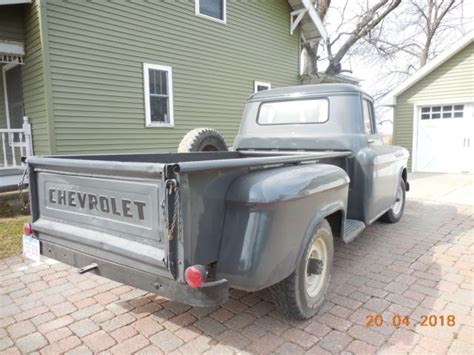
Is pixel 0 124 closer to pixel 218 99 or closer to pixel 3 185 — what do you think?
pixel 3 185

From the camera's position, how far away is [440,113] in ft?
41.9

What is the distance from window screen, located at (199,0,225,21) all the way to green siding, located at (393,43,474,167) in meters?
7.55

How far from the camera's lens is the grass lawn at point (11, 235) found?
173 inches

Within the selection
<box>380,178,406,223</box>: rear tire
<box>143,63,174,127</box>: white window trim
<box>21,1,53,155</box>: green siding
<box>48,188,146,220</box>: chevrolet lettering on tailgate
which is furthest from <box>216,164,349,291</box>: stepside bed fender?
<box>143,63,174,127</box>: white window trim

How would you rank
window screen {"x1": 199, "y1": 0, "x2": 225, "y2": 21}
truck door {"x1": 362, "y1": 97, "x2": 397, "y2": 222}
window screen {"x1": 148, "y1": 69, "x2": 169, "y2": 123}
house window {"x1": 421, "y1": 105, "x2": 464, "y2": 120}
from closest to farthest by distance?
truck door {"x1": 362, "y1": 97, "x2": 397, "y2": 222} < window screen {"x1": 148, "y1": 69, "x2": 169, "y2": 123} < window screen {"x1": 199, "y1": 0, "x2": 225, "y2": 21} < house window {"x1": 421, "y1": 105, "x2": 464, "y2": 120}

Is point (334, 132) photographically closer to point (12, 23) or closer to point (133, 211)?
point (133, 211)

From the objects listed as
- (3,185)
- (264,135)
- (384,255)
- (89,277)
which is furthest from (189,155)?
(3,185)

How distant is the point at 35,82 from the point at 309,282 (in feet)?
24.8

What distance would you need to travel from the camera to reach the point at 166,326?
8.85 feet

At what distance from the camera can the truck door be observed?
3.88 metres

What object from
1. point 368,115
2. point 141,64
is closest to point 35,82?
point 141,64

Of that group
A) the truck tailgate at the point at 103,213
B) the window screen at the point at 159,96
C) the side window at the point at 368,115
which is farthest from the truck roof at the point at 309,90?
the window screen at the point at 159,96

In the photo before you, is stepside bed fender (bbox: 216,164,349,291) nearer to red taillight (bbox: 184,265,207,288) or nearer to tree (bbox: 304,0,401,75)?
red taillight (bbox: 184,265,207,288)

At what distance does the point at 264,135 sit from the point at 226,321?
2545 millimetres
